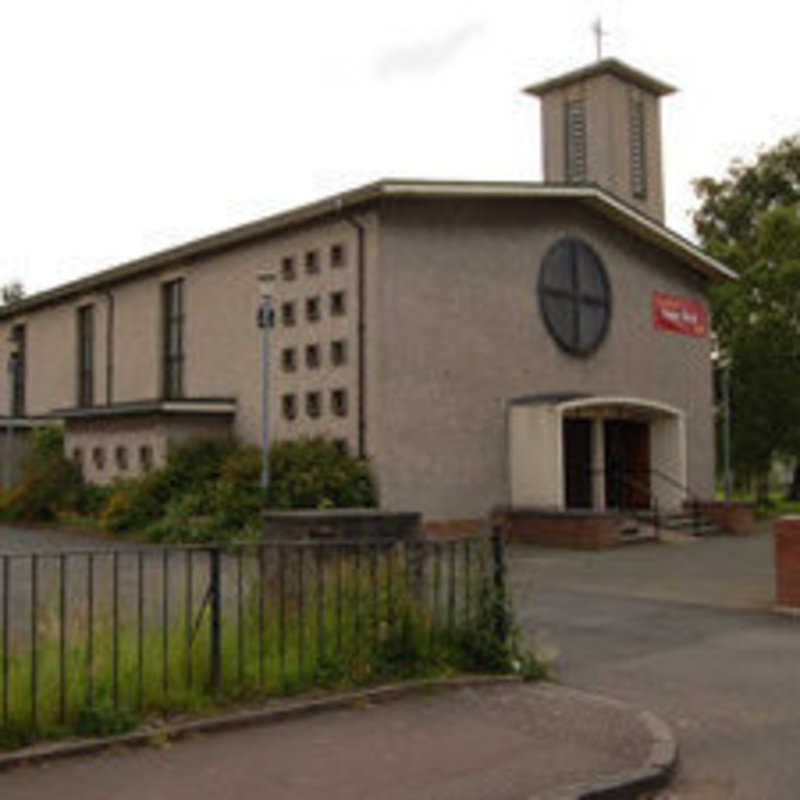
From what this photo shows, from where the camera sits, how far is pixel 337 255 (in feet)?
70.8

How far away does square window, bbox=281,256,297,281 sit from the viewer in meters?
22.8

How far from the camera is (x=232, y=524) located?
18.6m

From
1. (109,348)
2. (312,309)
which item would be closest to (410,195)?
(312,309)

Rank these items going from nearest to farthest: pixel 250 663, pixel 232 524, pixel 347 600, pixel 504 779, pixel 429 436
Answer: pixel 504 779 → pixel 250 663 → pixel 347 600 → pixel 232 524 → pixel 429 436

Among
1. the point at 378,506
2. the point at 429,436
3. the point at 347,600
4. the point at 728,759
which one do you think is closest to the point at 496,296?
the point at 429,436

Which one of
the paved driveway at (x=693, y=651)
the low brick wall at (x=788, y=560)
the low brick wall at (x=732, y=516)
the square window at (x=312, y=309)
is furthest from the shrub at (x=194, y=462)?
the low brick wall at (x=788, y=560)

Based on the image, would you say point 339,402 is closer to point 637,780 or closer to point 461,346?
point 461,346

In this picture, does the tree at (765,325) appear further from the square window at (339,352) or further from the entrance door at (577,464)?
the square window at (339,352)

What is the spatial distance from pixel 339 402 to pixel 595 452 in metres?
6.48

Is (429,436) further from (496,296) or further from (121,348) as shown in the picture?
(121,348)

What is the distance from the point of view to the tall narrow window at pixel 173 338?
26.5 metres

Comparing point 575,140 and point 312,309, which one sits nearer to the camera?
point 312,309

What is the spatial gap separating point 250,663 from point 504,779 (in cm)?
226

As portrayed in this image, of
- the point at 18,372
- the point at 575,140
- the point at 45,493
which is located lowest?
the point at 45,493
